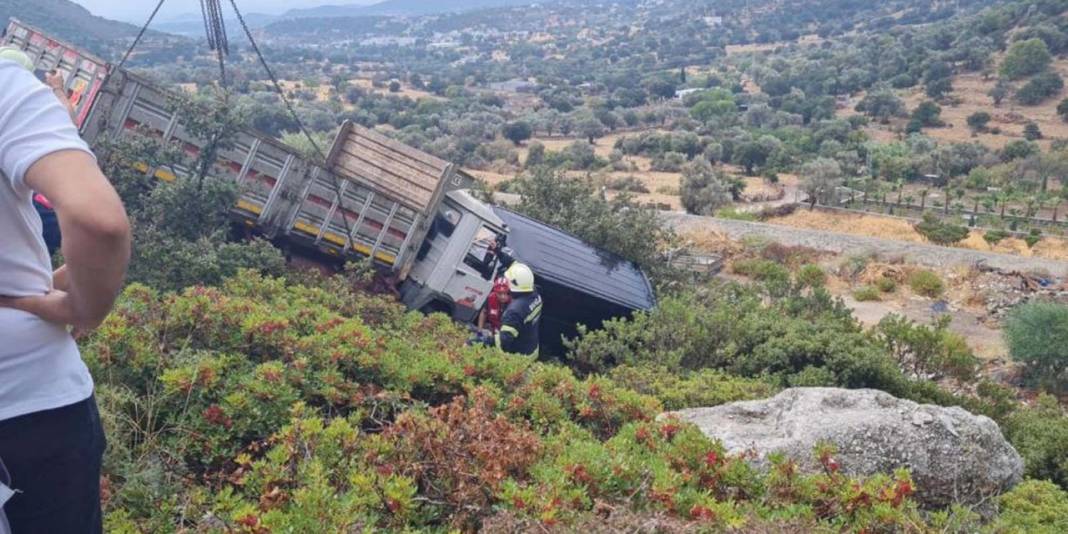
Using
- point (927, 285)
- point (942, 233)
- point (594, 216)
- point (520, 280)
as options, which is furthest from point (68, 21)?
point (520, 280)

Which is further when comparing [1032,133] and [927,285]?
[1032,133]

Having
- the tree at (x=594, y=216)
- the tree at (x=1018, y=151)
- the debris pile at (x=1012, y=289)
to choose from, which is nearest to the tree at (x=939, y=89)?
the tree at (x=1018, y=151)

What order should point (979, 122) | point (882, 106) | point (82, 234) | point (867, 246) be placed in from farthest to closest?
point (882, 106)
point (979, 122)
point (867, 246)
point (82, 234)

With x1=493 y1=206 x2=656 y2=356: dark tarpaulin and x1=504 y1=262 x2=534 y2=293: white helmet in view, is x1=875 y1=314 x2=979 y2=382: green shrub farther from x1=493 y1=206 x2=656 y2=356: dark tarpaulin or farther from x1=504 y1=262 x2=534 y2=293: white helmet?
x1=504 y1=262 x2=534 y2=293: white helmet

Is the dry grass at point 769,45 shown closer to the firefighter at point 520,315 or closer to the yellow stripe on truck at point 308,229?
the yellow stripe on truck at point 308,229

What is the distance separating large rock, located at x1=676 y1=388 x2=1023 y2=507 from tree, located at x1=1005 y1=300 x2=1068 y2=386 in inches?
408

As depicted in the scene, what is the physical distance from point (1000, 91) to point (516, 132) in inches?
1323

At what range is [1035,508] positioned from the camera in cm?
468

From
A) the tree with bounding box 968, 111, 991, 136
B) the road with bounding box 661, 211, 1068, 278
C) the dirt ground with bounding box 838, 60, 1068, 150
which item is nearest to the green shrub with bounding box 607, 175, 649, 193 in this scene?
the road with bounding box 661, 211, 1068, 278

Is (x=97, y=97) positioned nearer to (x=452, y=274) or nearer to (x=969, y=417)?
(x=452, y=274)

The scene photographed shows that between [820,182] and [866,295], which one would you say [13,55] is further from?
[820,182]

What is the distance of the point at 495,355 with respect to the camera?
547 cm

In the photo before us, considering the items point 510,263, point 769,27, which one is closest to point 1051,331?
point 510,263

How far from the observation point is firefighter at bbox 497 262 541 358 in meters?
7.48
